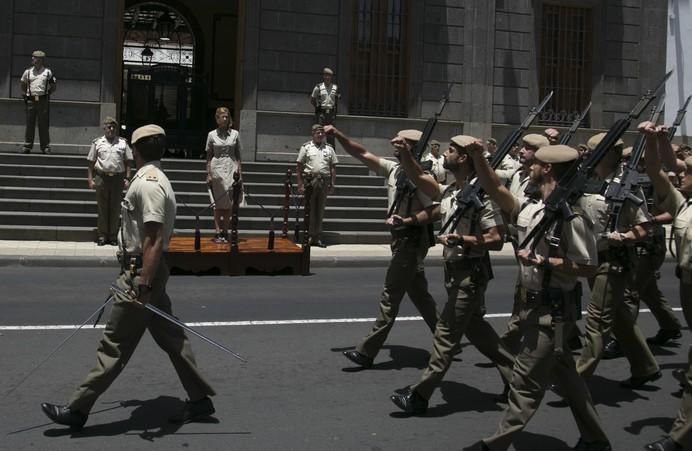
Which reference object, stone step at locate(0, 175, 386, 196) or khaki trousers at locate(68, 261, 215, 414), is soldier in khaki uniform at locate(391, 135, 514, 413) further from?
stone step at locate(0, 175, 386, 196)

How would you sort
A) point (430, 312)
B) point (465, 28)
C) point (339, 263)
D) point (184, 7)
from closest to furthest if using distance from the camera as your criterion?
point (430, 312) < point (339, 263) < point (465, 28) < point (184, 7)

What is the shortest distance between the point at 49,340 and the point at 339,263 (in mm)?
6476

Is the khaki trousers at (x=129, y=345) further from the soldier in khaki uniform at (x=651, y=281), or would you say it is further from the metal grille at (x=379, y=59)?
the metal grille at (x=379, y=59)

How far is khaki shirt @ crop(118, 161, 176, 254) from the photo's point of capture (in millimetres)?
5965

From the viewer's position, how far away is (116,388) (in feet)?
23.5

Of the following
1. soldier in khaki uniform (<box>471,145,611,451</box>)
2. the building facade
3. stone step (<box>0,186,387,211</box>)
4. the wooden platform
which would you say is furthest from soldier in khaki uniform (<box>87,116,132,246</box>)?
soldier in khaki uniform (<box>471,145,611,451</box>)

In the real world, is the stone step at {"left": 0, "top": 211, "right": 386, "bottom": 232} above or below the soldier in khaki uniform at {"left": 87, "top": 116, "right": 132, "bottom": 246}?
below

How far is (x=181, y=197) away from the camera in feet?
56.7

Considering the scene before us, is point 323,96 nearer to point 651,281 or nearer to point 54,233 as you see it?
point 54,233

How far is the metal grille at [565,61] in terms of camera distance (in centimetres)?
2241

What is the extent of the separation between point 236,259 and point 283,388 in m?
5.81

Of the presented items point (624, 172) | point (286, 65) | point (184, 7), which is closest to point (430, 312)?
point (624, 172)

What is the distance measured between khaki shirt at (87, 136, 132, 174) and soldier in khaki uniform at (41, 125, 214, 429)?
29.6 ft

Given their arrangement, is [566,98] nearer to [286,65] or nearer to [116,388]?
[286,65]
